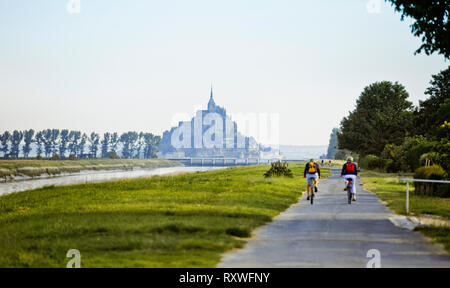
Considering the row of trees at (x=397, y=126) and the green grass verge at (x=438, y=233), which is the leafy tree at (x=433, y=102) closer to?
the row of trees at (x=397, y=126)

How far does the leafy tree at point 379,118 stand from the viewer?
286 ft

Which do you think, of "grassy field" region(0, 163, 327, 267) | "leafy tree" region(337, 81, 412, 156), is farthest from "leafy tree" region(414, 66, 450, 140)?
"grassy field" region(0, 163, 327, 267)

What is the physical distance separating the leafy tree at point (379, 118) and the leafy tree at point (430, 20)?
7097 cm

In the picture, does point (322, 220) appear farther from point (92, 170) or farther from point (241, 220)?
point (92, 170)

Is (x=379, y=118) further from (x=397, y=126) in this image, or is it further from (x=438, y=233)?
(x=438, y=233)

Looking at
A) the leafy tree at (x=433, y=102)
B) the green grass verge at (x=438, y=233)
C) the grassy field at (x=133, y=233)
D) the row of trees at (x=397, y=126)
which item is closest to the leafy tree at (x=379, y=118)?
the row of trees at (x=397, y=126)

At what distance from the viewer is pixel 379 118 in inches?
3438

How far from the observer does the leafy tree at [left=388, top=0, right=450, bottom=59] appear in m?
16.1

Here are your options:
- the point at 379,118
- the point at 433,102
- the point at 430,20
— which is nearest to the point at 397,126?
the point at 379,118

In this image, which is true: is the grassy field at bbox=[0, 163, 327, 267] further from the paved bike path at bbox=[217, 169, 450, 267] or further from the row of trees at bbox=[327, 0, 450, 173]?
the row of trees at bbox=[327, 0, 450, 173]
